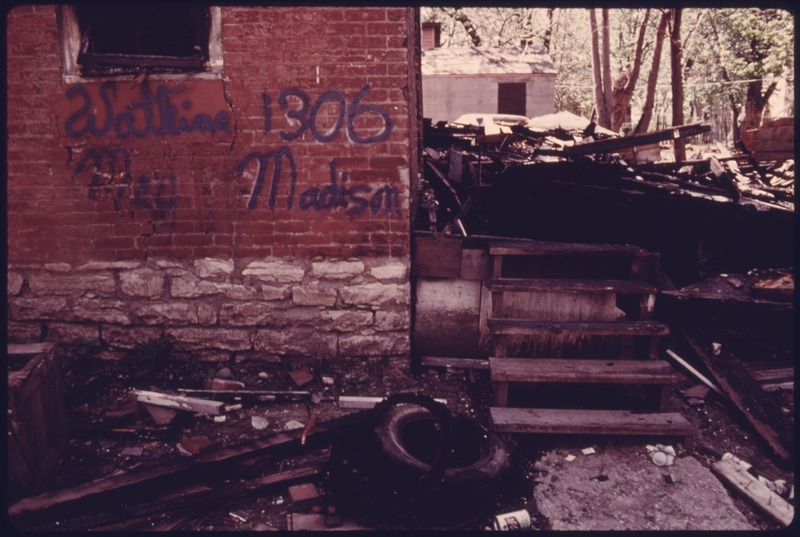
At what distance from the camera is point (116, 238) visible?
400cm

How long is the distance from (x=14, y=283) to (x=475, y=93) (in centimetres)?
1801

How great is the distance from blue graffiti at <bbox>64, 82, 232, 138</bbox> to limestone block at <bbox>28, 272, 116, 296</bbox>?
109 centimetres

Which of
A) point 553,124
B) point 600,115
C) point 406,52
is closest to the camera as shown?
point 406,52

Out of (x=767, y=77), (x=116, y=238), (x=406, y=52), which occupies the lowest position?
(x=116, y=238)

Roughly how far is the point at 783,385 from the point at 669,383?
1.32 metres

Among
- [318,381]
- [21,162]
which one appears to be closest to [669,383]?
[318,381]

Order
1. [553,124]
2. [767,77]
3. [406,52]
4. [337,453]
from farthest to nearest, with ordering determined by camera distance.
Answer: [767,77] < [553,124] < [406,52] < [337,453]

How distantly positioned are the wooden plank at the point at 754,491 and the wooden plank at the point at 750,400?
437 mm

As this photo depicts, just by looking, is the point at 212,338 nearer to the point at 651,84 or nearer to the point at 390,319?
the point at 390,319

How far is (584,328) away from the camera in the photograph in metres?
3.70

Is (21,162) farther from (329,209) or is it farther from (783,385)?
(783,385)

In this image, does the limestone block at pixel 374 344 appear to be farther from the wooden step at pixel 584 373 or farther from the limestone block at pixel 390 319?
the wooden step at pixel 584 373

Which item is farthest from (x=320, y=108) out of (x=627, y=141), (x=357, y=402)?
(x=627, y=141)

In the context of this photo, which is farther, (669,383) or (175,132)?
(175,132)
